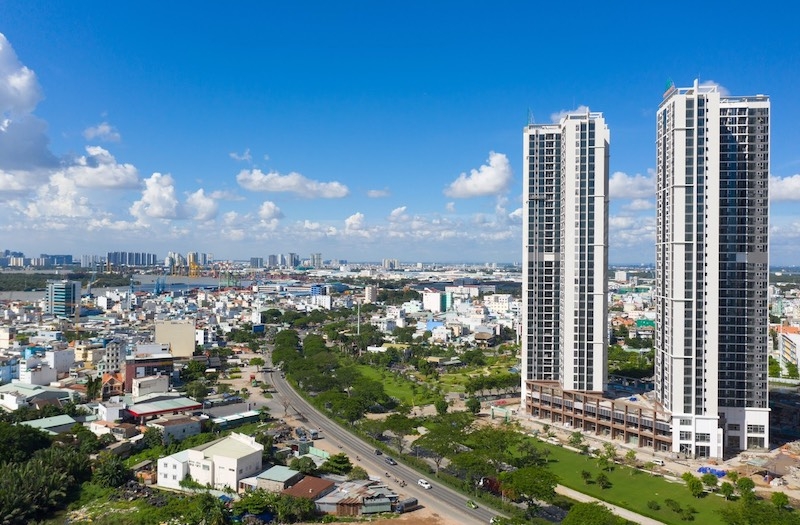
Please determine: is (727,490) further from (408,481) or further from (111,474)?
(111,474)

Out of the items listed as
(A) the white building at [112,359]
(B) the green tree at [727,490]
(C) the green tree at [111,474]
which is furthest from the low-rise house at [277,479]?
(A) the white building at [112,359]

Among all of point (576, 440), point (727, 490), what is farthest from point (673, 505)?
point (576, 440)

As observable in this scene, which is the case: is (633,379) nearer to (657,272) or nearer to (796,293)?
(657,272)

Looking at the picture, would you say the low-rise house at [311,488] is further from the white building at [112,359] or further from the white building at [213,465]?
the white building at [112,359]

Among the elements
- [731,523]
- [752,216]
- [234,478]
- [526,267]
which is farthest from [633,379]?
[234,478]

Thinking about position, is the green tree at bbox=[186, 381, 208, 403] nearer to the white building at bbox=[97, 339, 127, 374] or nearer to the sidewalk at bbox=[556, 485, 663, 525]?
the white building at bbox=[97, 339, 127, 374]

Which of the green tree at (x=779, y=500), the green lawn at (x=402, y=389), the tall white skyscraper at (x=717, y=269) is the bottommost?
the green lawn at (x=402, y=389)
